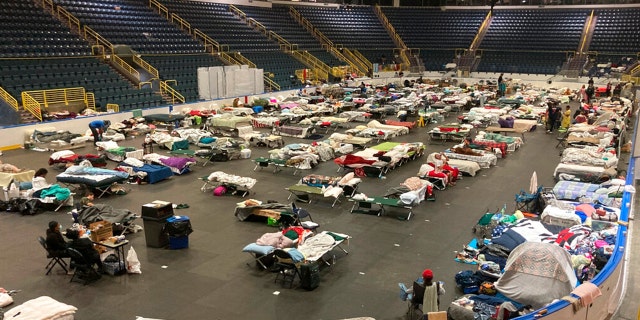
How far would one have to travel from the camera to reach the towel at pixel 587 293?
22.8ft

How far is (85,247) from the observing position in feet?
28.7

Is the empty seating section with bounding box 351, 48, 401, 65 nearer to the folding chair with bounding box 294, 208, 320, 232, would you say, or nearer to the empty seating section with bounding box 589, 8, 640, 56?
the empty seating section with bounding box 589, 8, 640, 56

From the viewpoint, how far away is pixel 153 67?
2906 cm

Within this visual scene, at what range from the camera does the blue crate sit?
398 inches

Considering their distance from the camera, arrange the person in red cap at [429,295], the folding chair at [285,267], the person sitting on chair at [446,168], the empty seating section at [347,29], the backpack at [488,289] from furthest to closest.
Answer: the empty seating section at [347,29] → the person sitting on chair at [446,168] → the folding chair at [285,267] → the backpack at [488,289] → the person in red cap at [429,295]

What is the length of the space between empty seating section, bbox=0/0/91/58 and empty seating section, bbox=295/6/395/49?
24.0 metres

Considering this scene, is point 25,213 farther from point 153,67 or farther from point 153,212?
point 153,67

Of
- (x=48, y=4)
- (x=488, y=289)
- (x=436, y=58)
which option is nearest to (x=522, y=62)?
(x=436, y=58)

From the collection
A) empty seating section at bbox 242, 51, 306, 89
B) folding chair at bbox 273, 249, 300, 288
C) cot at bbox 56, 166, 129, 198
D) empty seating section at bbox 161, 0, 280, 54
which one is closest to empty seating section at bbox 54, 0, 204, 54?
empty seating section at bbox 161, 0, 280, 54

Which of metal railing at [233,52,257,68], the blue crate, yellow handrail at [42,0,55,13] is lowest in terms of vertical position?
the blue crate

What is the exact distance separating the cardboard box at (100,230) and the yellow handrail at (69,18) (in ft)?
71.2

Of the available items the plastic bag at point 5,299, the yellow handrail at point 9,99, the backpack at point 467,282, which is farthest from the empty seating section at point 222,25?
the backpack at point 467,282

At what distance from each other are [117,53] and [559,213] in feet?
79.6

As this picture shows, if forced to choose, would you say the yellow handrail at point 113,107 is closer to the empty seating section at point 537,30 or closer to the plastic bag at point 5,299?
the plastic bag at point 5,299
